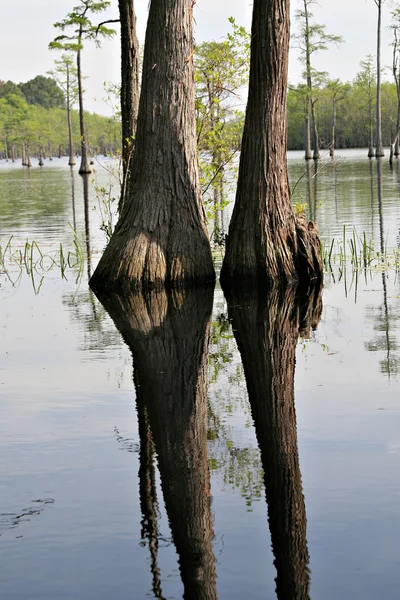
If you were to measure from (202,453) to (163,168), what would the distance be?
22.9 ft

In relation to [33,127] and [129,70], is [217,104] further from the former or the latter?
[33,127]

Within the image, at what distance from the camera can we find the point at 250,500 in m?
4.41

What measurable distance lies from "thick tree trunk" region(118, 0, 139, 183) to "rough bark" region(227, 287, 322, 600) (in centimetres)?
419

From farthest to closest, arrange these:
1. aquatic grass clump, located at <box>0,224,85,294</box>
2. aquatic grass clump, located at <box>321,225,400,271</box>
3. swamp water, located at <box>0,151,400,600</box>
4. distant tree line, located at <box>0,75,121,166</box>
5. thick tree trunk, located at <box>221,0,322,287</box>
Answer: distant tree line, located at <box>0,75,121,166</box> < aquatic grass clump, located at <box>0,224,85,294</box> < aquatic grass clump, located at <box>321,225,400,271</box> < thick tree trunk, located at <box>221,0,322,287</box> < swamp water, located at <box>0,151,400,600</box>

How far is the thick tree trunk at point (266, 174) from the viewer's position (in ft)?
36.9

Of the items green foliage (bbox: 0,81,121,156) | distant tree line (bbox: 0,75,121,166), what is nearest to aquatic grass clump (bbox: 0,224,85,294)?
distant tree line (bbox: 0,75,121,166)

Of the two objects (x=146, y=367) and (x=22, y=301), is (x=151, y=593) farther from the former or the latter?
(x=22, y=301)

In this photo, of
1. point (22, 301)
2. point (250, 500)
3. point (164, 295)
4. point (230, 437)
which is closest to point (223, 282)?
point (164, 295)

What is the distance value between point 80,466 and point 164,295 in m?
6.46

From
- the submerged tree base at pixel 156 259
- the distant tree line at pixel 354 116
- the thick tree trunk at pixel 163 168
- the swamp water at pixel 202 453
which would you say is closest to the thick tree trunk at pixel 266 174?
the submerged tree base at pixel 156 259

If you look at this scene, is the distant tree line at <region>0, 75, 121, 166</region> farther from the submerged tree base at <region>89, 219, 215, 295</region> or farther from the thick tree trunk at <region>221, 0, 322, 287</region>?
the thick tree trunk at <region>221, 0, 322, 287</region>

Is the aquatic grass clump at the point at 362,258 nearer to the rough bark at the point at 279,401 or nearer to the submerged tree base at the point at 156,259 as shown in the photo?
the submerged tree base at the point at 156,259

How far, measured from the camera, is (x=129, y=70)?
47.8 feet

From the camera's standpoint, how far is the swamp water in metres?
3.72
